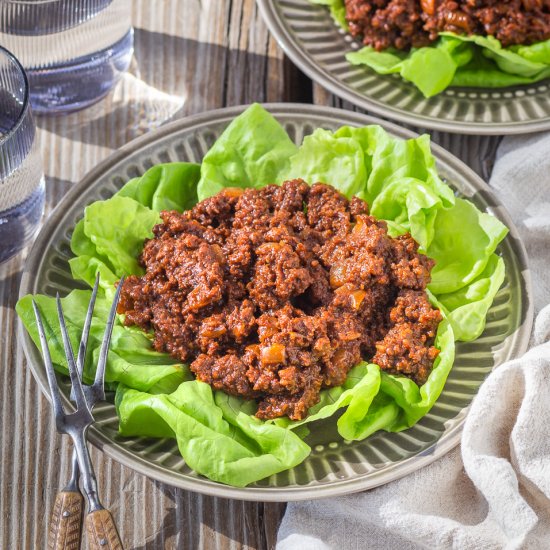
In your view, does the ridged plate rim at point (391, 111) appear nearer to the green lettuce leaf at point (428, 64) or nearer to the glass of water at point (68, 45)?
the green lettuce leaf at point (428, 64)

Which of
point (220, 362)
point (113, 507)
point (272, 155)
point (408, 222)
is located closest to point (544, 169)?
point (408, 222)

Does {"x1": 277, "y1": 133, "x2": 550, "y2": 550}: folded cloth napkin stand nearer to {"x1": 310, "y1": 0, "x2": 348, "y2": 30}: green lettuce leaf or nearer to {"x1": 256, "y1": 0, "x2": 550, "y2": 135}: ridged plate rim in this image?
{"x1": 256, "y1": 0, "x2": 550, "y2": 135}: ridged plate rim

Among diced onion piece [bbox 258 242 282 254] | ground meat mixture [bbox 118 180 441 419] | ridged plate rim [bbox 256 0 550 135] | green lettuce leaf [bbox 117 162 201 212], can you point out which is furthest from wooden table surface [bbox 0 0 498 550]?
diced onion piece [bbox 258 242 282 254]

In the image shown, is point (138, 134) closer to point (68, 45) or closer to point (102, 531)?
point (68, 45)

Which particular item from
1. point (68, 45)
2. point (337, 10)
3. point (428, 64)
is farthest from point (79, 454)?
point (337, 10)

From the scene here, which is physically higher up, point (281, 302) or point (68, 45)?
point (68, 45)

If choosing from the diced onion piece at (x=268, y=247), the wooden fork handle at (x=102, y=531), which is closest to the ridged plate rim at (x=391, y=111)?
the diced onion piece at (x=268, y=247)
